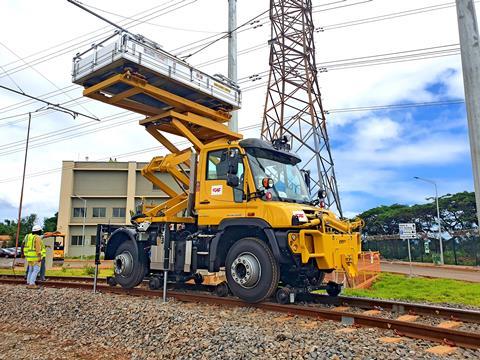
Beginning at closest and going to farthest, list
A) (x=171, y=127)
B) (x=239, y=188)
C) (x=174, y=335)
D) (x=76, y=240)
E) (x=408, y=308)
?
(x=174, y=335)
(x=408, y=308)
(x=239, y=188)
(x=171, y=127)
(x=76, y=240)

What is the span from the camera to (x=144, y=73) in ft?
31.1

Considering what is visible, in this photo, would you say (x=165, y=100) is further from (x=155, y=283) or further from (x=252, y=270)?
(x=252, y=270)

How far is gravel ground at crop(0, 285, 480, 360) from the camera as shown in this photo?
15.5 ft

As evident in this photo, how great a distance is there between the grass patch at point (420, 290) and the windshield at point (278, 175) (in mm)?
4950

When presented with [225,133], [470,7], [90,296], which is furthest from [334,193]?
[470,7]

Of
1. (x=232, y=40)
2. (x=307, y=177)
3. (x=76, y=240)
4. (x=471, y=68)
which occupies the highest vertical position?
→ (x=232, y=40)

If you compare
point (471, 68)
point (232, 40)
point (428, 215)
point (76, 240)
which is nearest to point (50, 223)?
point (76, 240)

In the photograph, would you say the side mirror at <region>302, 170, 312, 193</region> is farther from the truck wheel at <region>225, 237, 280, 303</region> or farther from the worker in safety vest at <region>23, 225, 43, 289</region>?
the worker in safety vest at <region>23, 225, 43, 289</region>

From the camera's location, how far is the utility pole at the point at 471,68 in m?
5.11

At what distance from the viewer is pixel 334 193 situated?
2275cm

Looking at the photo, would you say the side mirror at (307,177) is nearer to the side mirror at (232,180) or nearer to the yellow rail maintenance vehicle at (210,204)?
the yellow rail maintenance vehicle at (210,204)

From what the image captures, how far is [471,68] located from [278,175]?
4273 mm

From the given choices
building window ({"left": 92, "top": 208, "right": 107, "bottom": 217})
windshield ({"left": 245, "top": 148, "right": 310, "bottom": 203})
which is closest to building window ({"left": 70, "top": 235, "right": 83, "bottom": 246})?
building window ({"left": 92, "top": 208, "right": 107, "bottom": 217})

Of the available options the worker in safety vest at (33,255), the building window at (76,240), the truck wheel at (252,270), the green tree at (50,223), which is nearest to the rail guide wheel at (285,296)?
the truck wheel at (252,270)
